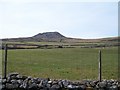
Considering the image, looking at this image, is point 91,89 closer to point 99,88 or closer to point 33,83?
point 99,88

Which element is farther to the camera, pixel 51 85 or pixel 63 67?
pixel 63 67

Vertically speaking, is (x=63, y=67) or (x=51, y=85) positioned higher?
(x=51, y=85)

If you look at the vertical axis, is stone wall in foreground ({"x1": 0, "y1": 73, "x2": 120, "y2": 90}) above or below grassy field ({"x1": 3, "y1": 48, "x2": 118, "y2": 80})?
above

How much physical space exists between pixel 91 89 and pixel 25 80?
322cm

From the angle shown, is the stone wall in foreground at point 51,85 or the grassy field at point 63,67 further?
the grassy field at point 63,67

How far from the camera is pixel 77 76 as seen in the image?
71.6 feet

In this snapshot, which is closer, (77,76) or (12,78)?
(12,78)

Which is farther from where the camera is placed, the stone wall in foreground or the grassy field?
the grassy field

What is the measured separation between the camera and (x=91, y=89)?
1532 cm

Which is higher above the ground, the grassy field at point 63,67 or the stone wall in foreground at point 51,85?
the stone wall in foreground at point 51,85

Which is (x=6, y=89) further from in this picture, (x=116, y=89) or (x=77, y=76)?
(x=77, y=76)

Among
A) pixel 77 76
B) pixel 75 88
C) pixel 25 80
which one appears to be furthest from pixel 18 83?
pixel 77 76

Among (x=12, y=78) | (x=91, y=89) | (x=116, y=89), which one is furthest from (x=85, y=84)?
(x=12, y=78)

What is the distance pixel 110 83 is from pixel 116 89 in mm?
529
